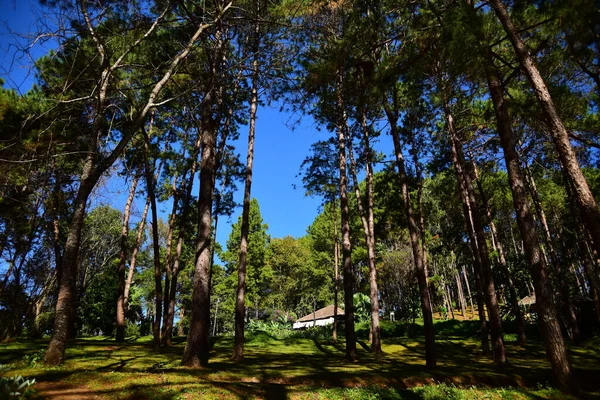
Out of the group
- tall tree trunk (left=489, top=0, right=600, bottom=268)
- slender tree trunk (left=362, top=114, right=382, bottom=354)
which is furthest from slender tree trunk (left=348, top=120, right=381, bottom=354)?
tall tree trunk (left=489, top=0, right=600, bottom=268)

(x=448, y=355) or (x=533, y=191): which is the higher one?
(x=533, y=191)

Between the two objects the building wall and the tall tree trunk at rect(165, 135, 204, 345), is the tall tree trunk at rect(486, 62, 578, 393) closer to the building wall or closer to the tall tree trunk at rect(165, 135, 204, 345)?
the tall tree trunk at rect(165, 135, 204, 345)

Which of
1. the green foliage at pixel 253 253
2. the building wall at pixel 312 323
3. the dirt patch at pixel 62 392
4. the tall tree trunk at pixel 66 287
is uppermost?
the green foliage at pixel 253 253

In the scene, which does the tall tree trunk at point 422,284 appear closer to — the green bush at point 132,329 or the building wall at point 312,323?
the building wall at point 312,323

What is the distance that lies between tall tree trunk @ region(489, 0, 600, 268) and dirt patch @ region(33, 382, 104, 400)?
352 inches

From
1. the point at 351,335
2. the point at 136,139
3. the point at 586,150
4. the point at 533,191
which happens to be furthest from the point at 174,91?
the point at 586,150

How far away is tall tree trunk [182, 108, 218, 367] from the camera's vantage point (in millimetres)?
7809

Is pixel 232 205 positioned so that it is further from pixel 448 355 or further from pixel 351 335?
pixel 448 355

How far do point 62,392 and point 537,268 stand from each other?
358 inches

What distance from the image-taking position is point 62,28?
670 cm

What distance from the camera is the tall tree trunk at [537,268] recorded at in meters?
6.53

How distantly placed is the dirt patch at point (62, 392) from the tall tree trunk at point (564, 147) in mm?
8953

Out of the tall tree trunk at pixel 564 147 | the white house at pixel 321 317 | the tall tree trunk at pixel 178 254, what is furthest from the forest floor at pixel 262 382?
the white house at pixel 321 317

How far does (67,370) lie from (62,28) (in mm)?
6832
